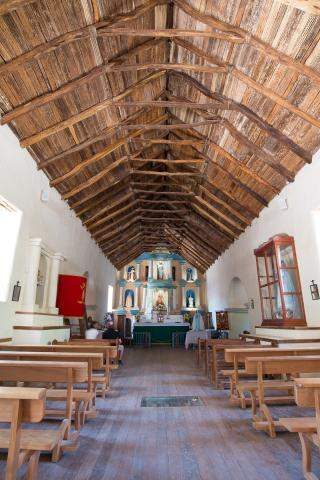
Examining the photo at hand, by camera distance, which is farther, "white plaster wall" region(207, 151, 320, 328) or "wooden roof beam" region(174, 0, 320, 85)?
"white plaster wall" region(207, 151, 320, 328)

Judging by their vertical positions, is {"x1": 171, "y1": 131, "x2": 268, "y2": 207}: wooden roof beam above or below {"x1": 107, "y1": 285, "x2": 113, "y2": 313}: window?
above

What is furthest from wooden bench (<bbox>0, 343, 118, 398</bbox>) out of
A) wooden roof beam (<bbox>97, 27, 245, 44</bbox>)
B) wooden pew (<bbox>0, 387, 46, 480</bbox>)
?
A: wooden roof beam (<bbox>97, 27, 245, 44</bbox>)

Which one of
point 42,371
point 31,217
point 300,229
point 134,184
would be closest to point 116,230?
point 134,184

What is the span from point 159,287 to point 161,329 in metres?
3.90

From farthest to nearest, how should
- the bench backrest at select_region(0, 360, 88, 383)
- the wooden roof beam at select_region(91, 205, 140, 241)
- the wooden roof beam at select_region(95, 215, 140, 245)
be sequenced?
the wooden roof beam at select_region(95, 215, 140, 245) < the wooden roof beam at select_region(91, 205, 140, 241) < the bench backrest at select_region(0, 360, 88, 383)

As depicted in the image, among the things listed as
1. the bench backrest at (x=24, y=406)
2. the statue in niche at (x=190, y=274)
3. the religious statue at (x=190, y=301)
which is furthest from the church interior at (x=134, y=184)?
the statue in niche at (x=190, y=274)

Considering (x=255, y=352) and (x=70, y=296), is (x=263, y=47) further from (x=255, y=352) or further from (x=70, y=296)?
(x=70, y=296)

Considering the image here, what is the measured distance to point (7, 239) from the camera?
4.88m

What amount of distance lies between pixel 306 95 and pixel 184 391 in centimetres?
509

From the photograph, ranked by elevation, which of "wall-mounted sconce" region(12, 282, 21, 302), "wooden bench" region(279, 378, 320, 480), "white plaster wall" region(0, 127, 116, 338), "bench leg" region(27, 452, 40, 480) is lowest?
"bench leg" region(27, 452, 40, 480)

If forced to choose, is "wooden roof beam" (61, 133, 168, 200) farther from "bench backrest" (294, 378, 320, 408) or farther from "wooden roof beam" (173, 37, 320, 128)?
"bench backrest" (294, 378, 320, 408)

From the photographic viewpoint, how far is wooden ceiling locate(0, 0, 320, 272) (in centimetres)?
376

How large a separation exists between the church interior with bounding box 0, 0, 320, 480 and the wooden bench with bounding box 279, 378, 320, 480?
15 mm

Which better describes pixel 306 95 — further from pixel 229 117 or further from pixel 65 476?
pixel 65 476
